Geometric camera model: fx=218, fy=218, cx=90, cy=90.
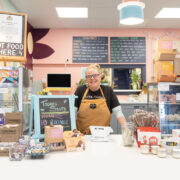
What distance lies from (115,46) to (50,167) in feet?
17.8

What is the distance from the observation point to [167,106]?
395 cm

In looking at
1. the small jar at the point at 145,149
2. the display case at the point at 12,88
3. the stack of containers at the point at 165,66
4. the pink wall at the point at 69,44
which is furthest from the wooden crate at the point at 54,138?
the pink wall at the point at 69,44

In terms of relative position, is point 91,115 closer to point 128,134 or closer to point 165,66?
point 128,134

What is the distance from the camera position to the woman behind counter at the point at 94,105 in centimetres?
245

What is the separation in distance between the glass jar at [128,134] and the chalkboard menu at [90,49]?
4722 mm

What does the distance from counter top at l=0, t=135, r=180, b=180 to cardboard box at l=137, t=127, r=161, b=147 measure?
0.10 meters

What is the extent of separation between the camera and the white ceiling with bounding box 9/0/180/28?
4488 millimetres

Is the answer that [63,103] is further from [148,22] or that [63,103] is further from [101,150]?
[148,22]

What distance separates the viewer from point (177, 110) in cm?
395

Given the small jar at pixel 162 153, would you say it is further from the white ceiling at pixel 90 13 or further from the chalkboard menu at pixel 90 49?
the chalkboard menu at pixel 90 49

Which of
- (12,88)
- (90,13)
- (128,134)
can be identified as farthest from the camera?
(90,13)

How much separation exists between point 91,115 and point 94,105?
117 millimetres

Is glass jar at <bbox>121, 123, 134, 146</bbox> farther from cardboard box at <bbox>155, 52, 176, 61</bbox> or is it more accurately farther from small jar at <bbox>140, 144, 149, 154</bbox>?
cardboard box at <bbox>155, 52, 176, 61</bbox>

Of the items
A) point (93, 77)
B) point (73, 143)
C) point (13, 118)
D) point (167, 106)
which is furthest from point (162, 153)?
point (167, 106)
